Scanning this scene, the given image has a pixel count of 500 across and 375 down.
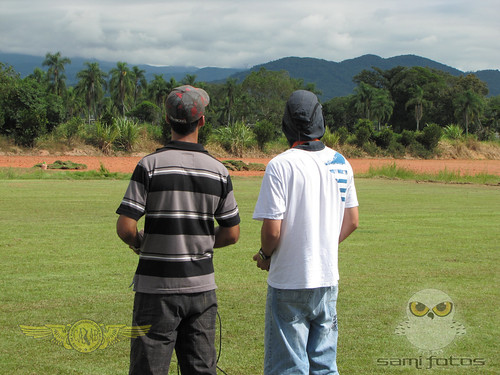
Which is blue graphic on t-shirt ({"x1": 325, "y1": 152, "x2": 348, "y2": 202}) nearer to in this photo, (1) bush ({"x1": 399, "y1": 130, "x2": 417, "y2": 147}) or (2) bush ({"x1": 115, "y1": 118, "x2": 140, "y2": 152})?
(2) bush ({"x1": 115, "y1": 118, "x2": 140, "y2": 152})

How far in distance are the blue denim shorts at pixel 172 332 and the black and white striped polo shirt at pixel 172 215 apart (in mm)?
67

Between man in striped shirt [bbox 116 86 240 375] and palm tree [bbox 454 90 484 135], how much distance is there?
86.7 meters

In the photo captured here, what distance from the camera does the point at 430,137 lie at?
5922 centimetres

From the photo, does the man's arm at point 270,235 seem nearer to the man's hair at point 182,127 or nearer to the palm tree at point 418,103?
the man's hair at point 182,127

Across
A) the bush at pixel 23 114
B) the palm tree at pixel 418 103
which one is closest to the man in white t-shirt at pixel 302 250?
the bush at pixel 23 114

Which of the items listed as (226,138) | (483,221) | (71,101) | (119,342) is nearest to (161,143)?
(226,138)

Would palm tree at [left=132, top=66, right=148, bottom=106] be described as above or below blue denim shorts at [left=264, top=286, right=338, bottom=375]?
above

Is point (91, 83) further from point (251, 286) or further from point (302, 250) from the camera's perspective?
point (302, 250)

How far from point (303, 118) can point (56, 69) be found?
360 ft

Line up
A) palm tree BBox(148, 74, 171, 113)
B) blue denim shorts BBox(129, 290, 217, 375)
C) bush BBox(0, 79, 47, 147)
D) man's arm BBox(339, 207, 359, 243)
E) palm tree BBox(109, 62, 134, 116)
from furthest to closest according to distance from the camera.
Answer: palm tree BBox(109, 62, 134, 116)
palm tree BBox(148, 74, 171, 113)
bush BBox(0, 79, 47, 147)
man's arm BBox(339, 207, 359, 243)
blue denim shorts BBox(129, 290, 217, 375)

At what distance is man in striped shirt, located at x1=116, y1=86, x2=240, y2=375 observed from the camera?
3.26 m

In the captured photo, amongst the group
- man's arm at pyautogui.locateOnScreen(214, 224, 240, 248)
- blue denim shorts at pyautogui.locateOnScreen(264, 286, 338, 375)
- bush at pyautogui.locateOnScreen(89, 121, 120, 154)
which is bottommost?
bush at pyautogui.locateOnScreen(89, 121, 120, 154)

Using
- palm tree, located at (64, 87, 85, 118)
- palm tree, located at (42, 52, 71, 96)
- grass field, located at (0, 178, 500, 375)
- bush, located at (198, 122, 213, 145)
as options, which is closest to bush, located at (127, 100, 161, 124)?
palm tree, located at (64, 87, 85, 118)

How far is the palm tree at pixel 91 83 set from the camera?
330ft
